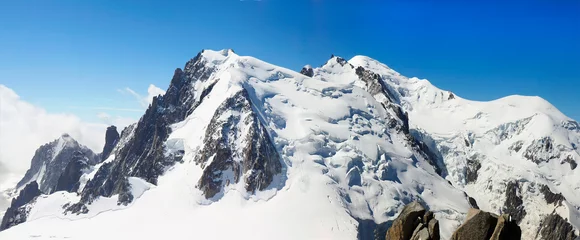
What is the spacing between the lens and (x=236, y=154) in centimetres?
15412

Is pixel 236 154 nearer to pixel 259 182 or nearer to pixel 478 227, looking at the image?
pixel 259 182

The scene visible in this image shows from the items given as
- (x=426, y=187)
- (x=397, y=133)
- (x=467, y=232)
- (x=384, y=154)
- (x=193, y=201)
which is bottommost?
(x=467, y=232)

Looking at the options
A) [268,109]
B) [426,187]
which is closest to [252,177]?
[268,109]

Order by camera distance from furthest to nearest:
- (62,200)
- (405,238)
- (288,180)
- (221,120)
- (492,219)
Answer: (62,200) < (221,120) < (288,180) < (405,238) < (492,219)

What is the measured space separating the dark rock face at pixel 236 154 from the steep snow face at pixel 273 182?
0.38 metres

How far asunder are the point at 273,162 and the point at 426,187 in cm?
6035

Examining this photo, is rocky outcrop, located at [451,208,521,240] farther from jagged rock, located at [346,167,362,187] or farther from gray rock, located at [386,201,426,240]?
jagged rock, located at [346,167,362,187]

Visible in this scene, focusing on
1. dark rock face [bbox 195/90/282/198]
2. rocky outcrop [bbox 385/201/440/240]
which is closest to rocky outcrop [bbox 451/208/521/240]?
rocky outcrop [bbox 385/201/440/240]

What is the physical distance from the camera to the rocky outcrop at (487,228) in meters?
24.9

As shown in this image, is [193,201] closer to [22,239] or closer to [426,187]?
[22,239]

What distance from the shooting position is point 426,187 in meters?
166

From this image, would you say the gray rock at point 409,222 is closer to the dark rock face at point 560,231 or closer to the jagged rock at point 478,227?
the jagged rock at point 478,227

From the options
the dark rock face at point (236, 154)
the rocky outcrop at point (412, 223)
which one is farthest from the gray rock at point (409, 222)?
the dark rock face at point (236, 154)

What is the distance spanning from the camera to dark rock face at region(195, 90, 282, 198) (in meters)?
148
